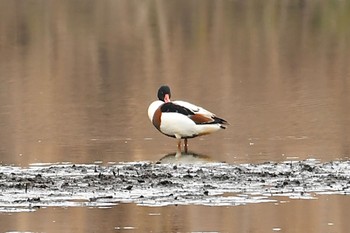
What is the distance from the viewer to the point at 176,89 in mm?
22703

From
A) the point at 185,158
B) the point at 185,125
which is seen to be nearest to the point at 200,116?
the point at 185,125

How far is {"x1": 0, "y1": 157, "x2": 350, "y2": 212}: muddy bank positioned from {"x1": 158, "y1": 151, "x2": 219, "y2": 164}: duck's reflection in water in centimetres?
60

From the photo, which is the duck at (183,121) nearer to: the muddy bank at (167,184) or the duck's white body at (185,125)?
the duck's white body at (185,125)

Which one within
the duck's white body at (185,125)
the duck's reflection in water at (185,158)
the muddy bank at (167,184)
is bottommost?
the muddy bank at (167,184)

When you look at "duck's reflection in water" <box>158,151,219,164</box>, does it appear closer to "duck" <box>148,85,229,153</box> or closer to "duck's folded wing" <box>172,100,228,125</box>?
"duck" <box>148,85,229,153</box>

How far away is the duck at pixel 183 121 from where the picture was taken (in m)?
15.1

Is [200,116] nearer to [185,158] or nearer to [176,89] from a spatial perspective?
[185,158]

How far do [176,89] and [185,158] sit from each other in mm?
8424

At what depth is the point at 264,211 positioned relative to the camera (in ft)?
35.1

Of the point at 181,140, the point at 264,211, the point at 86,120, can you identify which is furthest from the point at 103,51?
the point at 264,211

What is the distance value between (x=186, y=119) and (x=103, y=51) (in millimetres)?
16026

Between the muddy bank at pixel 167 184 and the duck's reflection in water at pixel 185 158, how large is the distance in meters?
0.60

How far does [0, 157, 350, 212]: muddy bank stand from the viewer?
11.3 metres

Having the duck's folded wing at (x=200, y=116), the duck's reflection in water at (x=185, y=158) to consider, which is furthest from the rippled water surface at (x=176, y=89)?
the duck's folded wing at (x=200, y=116)
